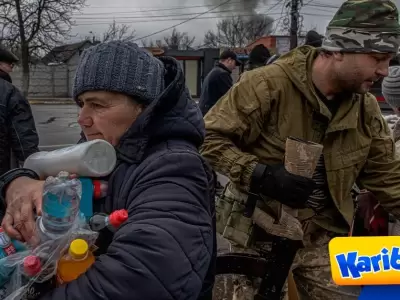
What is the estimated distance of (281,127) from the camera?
2.63 meters

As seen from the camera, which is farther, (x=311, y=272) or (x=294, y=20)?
(x=294, y=20)

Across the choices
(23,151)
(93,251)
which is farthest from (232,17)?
(93,251)

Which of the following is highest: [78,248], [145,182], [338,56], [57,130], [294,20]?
[338,56]

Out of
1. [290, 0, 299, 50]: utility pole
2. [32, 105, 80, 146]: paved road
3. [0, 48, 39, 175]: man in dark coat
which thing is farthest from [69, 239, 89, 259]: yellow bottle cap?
[290, 0, 299, 50]: utility pole

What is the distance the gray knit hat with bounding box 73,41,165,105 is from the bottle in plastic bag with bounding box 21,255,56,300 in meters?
0.53

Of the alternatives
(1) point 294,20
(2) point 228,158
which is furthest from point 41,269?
(1) point 294,20

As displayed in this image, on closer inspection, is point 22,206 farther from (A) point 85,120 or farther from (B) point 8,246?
(A) point 85,120

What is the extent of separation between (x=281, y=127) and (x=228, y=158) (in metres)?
0.31

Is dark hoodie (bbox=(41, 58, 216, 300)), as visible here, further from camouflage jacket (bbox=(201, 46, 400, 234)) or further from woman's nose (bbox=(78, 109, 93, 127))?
camouflage jacket (bbox=(201, 46, 400, 234))

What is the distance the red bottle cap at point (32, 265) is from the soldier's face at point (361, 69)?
176 centimetres

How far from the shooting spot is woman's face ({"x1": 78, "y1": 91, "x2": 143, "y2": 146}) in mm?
1527

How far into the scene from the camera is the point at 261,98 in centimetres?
260

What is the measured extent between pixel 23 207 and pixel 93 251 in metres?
0.25

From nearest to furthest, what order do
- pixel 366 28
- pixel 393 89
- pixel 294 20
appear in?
pixel 366 28 → pixel 393 89 → pixel 294 20
